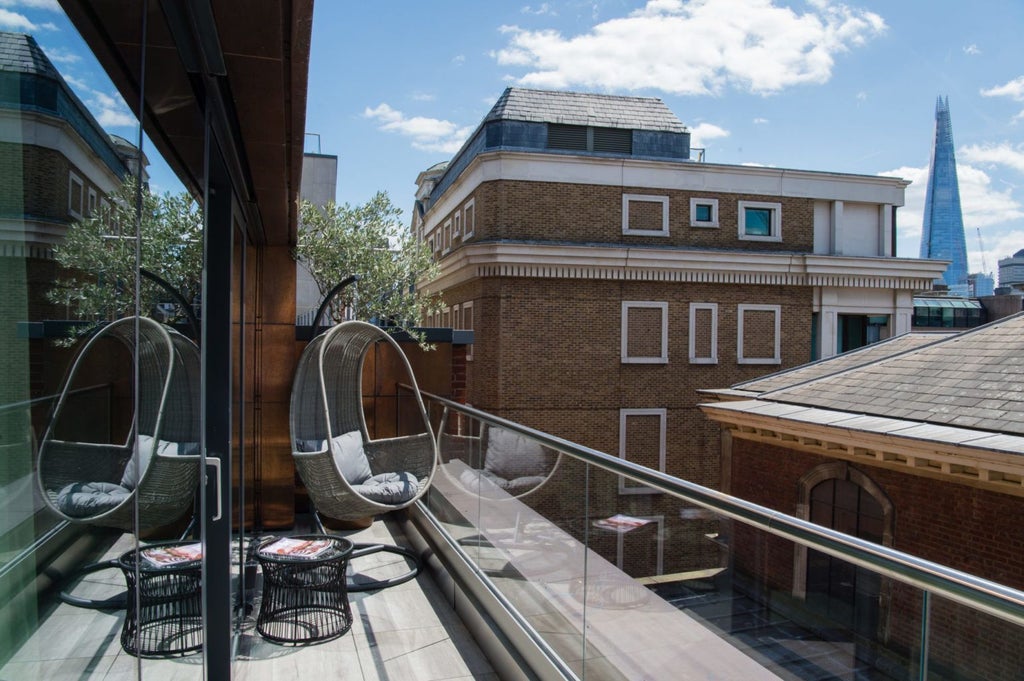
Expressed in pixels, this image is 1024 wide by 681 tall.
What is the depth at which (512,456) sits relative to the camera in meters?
3.73

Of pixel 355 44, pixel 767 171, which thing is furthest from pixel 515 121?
pixel 355 44

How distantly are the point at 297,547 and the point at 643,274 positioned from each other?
20.1 metres

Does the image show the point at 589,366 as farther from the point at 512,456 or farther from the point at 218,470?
the point at 218,470

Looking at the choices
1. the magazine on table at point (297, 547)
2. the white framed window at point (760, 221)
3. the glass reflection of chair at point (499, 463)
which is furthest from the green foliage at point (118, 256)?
the white framed window at point (760, 221)

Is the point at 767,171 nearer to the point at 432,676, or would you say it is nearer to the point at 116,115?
the point at 432,676

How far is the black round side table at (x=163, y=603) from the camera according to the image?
1.41 meters

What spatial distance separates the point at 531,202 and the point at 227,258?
2054 cm

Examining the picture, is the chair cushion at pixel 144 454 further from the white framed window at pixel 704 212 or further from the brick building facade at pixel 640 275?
the white framed window at pixel 704 212

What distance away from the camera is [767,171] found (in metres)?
24.8

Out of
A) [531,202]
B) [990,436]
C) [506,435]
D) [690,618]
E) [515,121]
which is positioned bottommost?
[990,436]

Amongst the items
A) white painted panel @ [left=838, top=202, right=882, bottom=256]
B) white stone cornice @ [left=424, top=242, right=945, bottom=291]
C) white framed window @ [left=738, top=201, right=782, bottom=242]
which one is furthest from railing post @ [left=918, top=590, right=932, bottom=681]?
white painted panel @ [left=838, top=202, right=882, bottom=256]

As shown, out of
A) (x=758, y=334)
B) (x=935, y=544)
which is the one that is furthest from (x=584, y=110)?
(x=935, y=544)

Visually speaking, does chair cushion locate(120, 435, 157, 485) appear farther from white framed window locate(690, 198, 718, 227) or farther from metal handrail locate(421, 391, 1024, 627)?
white framed window locate(690, 198, 718, 227)

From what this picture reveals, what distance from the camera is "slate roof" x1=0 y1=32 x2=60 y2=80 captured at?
773 millimetres
